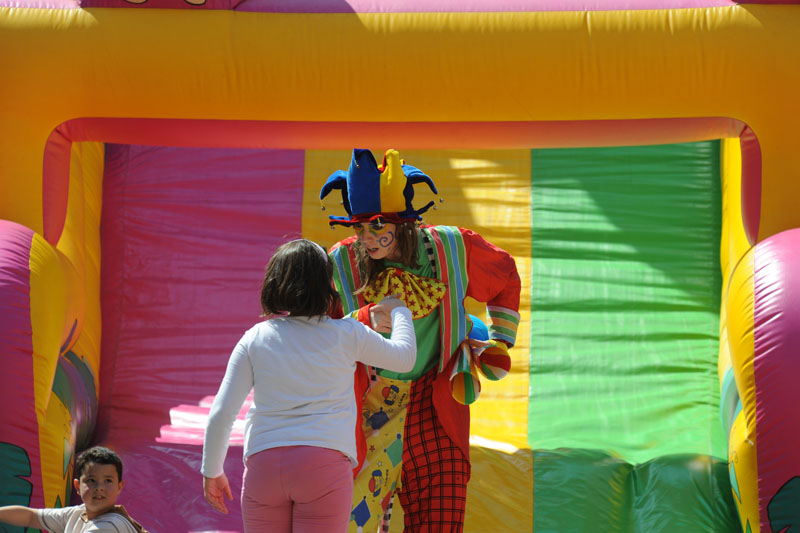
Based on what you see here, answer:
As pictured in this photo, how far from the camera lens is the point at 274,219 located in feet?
14.3

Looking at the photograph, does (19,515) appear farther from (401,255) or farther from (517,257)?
(517,257)

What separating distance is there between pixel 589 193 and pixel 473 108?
1259mm

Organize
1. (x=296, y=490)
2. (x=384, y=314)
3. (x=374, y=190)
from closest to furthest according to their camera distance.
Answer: (x=296, y=490)
(x=384, y=314)
(x=374, y=190)

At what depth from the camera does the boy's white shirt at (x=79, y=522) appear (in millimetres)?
2400

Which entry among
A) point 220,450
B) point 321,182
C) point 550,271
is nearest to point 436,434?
point 220,450

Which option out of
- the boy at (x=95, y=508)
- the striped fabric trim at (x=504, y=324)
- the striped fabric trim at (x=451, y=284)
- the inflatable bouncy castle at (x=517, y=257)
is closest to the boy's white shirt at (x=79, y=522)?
the boy at (x=95, y=508)

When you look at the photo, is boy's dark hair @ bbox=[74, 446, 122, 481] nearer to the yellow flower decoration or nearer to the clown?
the clown

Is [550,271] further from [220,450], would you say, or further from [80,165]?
[220,450]

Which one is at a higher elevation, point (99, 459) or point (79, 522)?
point (99, 459)

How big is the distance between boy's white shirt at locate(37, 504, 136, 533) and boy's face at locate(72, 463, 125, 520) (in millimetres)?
21

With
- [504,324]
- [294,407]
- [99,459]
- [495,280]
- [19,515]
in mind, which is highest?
[495,280]

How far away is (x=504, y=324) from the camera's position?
272cm

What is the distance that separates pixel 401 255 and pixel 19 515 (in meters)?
1.06

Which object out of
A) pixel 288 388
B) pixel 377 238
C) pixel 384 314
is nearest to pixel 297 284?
pixel 288 388
